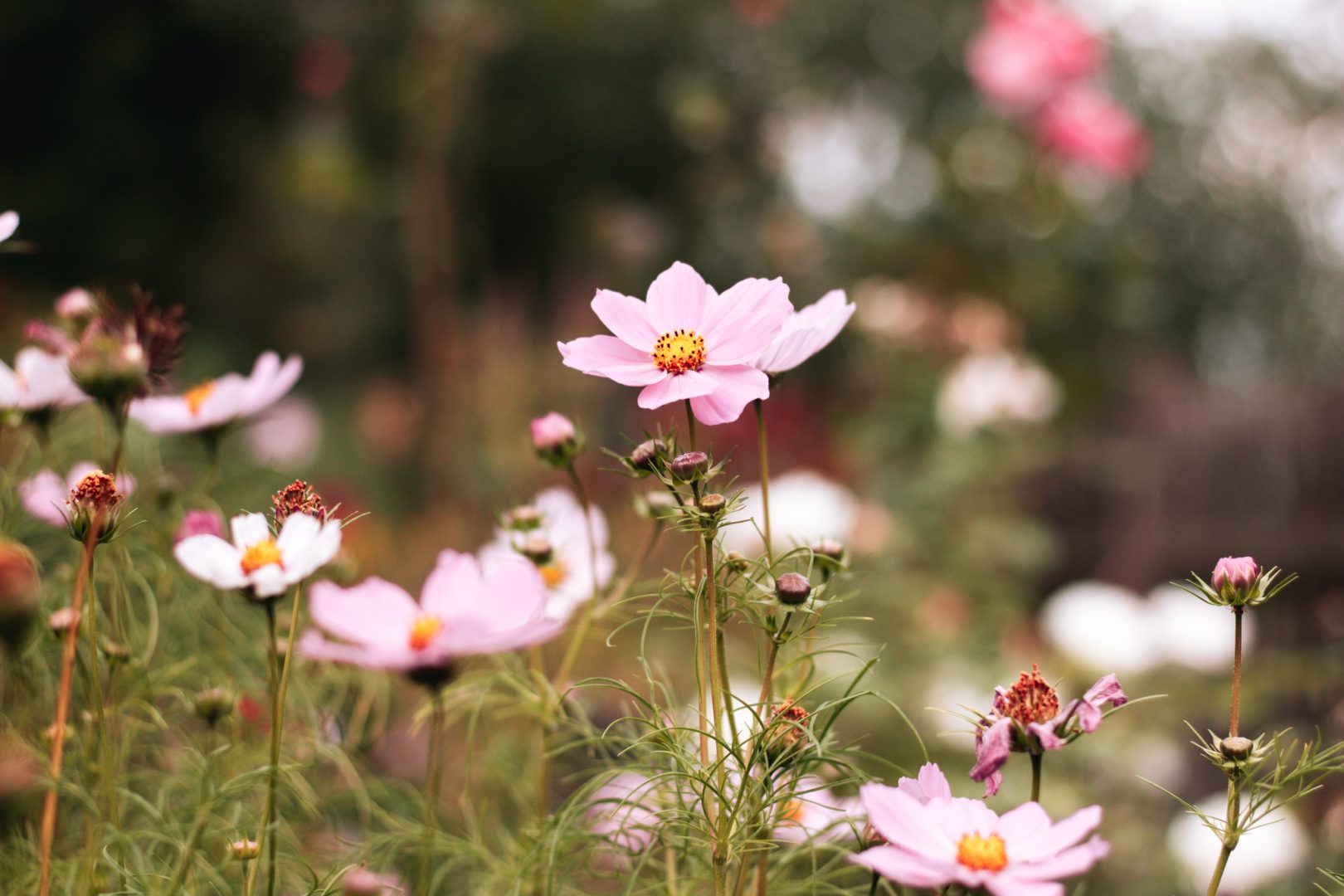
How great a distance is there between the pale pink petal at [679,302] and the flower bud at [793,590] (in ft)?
0.30

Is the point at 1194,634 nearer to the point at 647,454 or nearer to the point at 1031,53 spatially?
the point at 1031,53

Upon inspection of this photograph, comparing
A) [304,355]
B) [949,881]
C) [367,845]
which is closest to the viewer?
[949,881]

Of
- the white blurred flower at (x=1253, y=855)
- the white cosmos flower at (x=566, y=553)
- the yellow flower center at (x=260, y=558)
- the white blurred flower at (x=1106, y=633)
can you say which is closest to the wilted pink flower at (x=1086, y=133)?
the white blurred flower at (x=1106, y=633)

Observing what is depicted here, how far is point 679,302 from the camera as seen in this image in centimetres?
37

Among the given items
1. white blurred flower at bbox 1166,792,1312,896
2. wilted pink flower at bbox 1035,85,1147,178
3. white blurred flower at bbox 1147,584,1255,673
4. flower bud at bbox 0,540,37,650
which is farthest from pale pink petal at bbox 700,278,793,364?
wilted pink flower at bbox 1035,85,1147,178

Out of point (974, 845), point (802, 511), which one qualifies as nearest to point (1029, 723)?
point (974, 845)

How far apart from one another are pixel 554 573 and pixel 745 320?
194mm

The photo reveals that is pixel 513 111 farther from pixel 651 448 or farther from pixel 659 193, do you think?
pixel 651 448

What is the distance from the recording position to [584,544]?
1.67ft

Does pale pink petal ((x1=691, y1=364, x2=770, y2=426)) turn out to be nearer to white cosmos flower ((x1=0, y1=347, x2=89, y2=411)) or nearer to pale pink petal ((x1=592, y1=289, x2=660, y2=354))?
pale pink petal ((x1=592, y1=289, x2=660, y2=354))

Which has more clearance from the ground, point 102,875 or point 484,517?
point 484,517

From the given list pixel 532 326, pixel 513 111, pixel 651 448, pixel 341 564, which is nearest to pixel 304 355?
pixel 532 326

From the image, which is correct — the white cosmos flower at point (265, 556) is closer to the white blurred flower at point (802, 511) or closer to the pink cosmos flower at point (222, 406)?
the pink cosmos flower at point (222, 406)

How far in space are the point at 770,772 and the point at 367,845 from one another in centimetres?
17
